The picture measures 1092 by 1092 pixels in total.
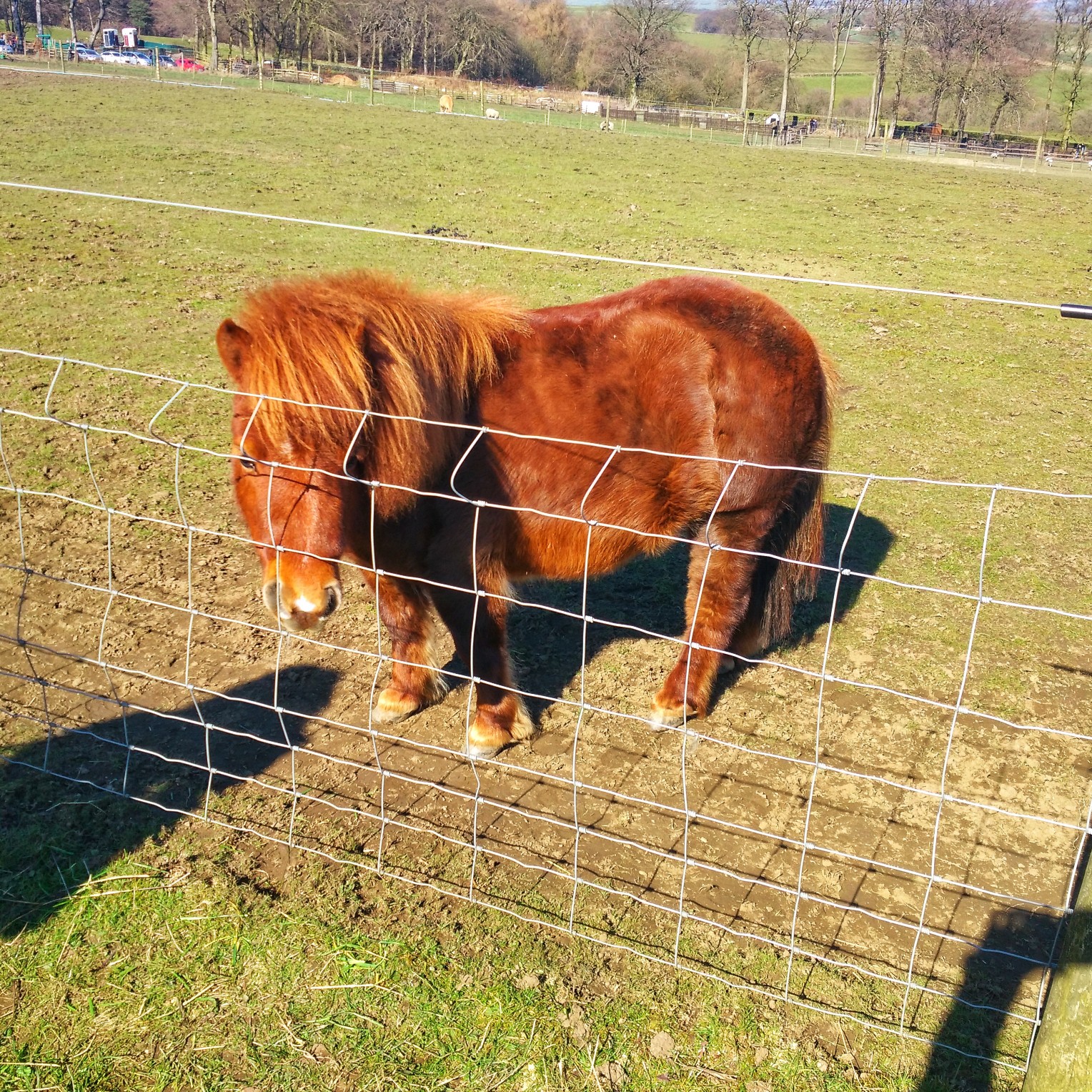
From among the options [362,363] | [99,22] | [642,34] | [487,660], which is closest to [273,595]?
[362,363]

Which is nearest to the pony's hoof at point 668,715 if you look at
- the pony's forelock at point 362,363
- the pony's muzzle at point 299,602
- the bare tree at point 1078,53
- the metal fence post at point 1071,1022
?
the pony's forelock at point 362,363

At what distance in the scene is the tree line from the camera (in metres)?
49.6

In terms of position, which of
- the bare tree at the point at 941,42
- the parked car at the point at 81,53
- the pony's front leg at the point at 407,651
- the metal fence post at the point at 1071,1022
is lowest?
the pony's front leg at the point at 407,651

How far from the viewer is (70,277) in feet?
31.9

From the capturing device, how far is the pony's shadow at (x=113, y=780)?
2986 millimetres

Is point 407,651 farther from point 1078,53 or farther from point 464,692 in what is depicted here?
point 1078,53

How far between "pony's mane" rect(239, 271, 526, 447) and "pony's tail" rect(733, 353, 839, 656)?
1.48 metres

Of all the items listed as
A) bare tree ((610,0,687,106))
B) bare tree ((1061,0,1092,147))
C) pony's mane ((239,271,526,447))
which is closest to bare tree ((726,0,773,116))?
bare tree ((610,0,687,106))

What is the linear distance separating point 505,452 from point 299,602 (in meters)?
1.07

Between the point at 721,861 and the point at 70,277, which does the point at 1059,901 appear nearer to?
the point at 721,861

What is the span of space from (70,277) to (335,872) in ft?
28.9

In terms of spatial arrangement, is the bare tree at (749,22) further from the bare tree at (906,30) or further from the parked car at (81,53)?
the parked car at (81,53)

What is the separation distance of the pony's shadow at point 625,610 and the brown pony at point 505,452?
0.51m

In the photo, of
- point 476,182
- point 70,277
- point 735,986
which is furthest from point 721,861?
point 476,182
